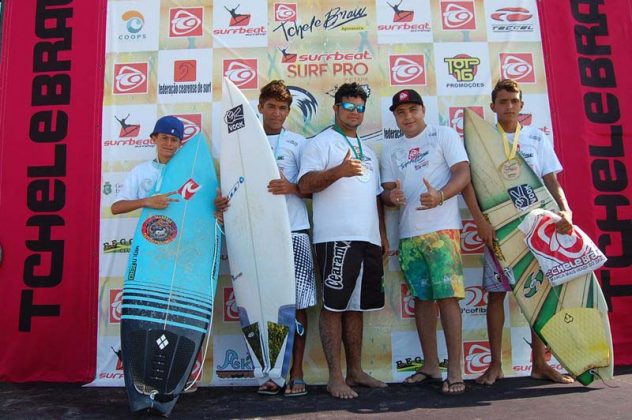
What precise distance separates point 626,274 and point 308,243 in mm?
2297

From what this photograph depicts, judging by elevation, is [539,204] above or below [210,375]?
above

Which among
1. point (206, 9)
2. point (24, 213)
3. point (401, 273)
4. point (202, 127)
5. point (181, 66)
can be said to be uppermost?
point (206, 9)

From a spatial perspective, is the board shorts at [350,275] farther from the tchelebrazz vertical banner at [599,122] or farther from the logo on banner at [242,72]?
the tchelebrazz vertical banner at [599,122]

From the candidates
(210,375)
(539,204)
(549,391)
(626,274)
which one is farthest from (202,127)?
(626,274)

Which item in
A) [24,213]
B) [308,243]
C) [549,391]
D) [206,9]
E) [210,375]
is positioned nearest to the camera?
[549,391]

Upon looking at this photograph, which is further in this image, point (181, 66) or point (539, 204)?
point (181, 66)

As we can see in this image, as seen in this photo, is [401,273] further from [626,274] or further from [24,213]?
[24,213]

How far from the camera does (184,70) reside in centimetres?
364

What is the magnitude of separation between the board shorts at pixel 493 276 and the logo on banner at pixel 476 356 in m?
0.43

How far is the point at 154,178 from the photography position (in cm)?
320

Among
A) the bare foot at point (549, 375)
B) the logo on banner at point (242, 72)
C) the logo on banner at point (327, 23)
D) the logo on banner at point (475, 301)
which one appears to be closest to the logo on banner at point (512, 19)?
the logo on banner at point (327, 23)

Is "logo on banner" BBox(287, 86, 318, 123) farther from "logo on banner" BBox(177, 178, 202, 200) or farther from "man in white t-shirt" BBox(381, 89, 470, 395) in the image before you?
"logo on banner" BBox(177, 178, 202, 200)

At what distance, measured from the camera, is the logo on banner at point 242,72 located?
3623 mm

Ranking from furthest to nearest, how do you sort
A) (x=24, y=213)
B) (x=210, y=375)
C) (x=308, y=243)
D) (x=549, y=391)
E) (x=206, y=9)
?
(x=206, y=9) → (x=24, y=213) → (x=210, y=375) → (x=308, y=243) → (x=549, y=391)
